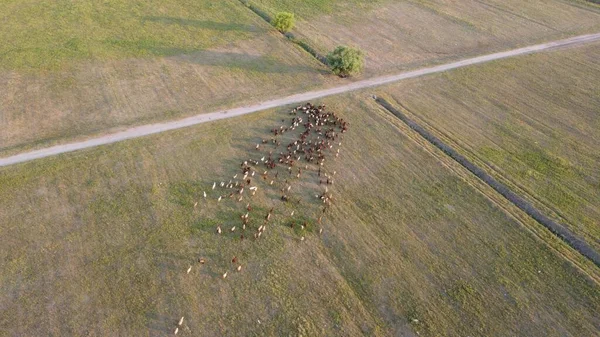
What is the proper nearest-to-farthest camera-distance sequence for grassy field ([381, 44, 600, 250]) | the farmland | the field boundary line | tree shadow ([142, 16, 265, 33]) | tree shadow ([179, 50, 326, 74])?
1. the farmland
2. the field boundary line
3. grassy field ([381, 44, 600, 250])
4. tree shadow ([179, 50, 326, 74])
5. tree shadow ([142, 16, 265, 33])

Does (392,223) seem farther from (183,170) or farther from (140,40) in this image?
(140,40)

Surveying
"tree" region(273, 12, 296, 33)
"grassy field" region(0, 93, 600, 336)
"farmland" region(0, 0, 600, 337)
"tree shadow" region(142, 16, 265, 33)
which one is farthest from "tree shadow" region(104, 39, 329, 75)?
"grassy field" region(0, 93, 600, 336)

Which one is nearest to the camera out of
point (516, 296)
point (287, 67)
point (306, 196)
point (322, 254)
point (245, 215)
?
point (516, 296)

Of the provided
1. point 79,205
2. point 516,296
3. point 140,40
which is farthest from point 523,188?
point 140,40

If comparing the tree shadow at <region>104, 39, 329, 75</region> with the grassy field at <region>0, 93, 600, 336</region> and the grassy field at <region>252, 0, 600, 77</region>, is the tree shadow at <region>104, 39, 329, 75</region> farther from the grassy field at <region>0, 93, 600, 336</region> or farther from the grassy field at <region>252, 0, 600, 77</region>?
the grassy field at <region>0, 93, 600, 336</region>

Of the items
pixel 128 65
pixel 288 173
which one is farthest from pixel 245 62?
pixel 288 173
